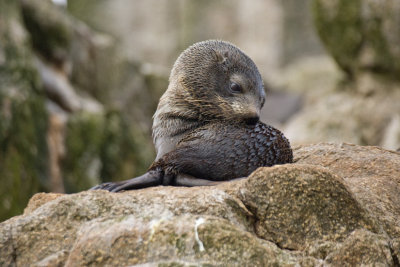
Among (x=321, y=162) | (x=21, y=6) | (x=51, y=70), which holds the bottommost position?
(x=321, y=162)

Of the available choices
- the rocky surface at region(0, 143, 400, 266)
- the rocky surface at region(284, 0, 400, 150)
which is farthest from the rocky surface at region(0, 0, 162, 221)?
the rocky surface at region(0, 143, 400, 266)

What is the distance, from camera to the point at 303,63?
20.7m

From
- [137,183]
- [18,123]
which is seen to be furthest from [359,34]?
[137,183]

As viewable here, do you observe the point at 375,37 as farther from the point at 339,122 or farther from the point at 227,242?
the point at 227,242

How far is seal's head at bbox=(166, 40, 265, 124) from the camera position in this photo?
202 inches

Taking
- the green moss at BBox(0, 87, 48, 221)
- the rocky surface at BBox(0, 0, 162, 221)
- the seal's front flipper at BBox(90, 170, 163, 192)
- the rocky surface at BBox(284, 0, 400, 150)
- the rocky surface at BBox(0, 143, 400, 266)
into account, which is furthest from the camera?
the rocky surface at BBox(284, 0, 400, 150)

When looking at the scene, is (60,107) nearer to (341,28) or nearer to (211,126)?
(341,28)

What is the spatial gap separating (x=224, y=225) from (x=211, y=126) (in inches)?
66.2

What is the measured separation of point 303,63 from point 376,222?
17.3 meters

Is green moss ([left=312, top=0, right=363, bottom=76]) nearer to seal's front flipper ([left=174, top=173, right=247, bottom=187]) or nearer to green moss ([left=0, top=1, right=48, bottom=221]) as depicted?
green moss ([left=0, top=1, right=48, bottom=221])

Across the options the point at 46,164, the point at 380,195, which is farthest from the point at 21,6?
the point at 380,195

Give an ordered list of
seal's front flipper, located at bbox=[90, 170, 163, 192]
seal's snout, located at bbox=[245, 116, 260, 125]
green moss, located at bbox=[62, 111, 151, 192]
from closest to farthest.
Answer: seal's front flipper, located at bbox=[90, 170, 163, 192] → seal's snout, located at bbox=[245, 116, 260, 125] → green moss, located at bbox=[62, 111, 151, 192]

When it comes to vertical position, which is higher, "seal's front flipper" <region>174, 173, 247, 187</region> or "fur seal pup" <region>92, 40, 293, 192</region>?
"fur seal pup" <region>92, 40, 293, 192</region>

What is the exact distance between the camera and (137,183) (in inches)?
174
